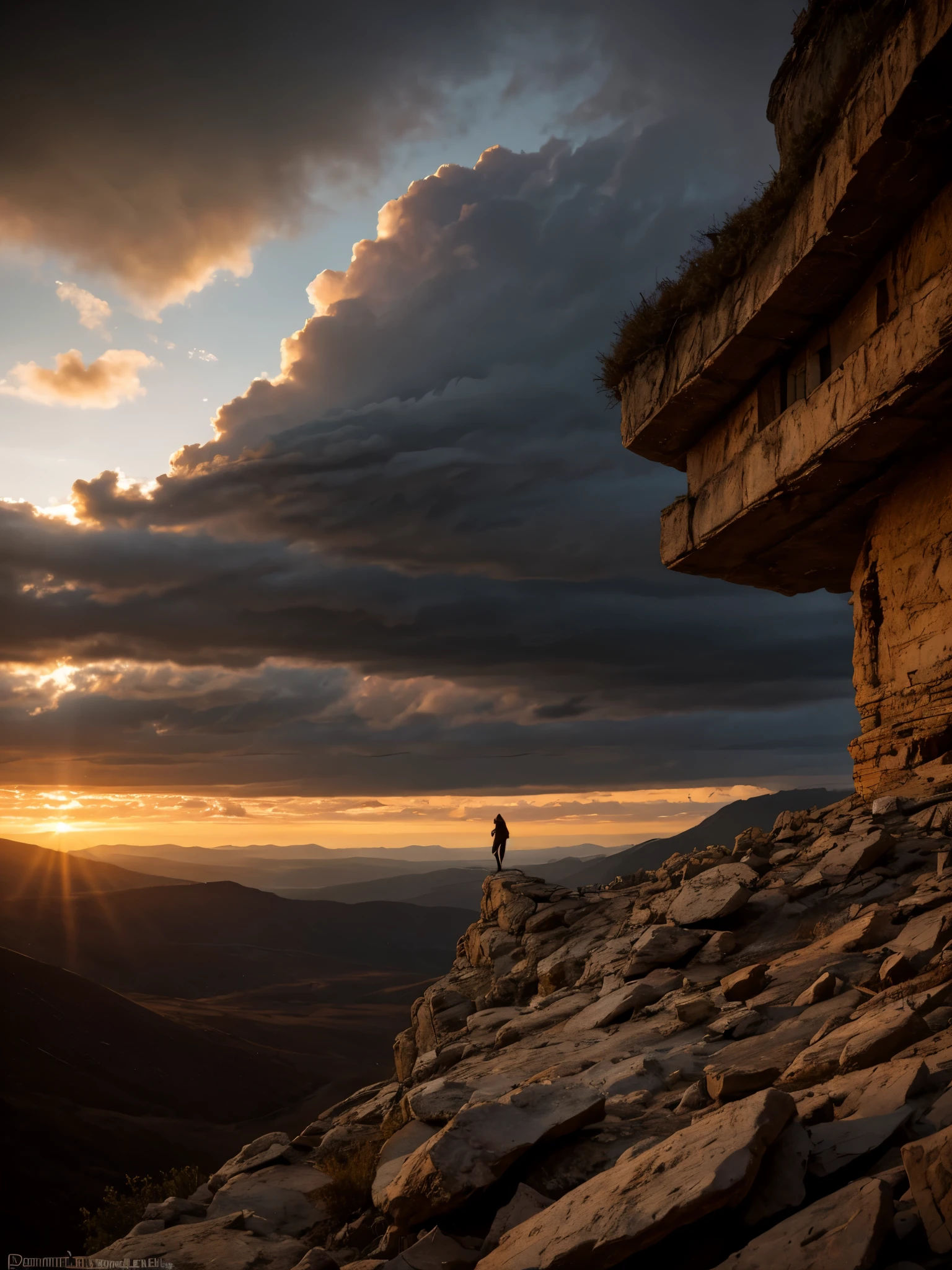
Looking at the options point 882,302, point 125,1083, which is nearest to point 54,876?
point 125,1083

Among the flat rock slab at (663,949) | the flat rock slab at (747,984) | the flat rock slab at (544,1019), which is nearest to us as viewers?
the flat rock slab at (747,984)

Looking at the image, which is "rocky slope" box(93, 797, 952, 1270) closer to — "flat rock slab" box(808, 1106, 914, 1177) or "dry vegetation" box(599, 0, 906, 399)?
"flat rock slab" box(808, 1106, 914, 1177)

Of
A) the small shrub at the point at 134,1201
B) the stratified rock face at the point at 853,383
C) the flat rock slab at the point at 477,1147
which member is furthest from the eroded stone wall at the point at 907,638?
the small shrub at the point at 134,1201

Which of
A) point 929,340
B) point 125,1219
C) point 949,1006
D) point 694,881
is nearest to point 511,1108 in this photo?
point 949,1006

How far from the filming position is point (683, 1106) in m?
5.27

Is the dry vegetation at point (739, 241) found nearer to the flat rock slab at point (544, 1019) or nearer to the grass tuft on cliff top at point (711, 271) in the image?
the grass tuft on cliff top at point (711, 271)

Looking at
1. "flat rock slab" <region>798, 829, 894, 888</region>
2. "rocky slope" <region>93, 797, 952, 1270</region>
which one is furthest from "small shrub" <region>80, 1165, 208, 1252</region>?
"flat rock slab" <region>798, 829, 894, 888</region>

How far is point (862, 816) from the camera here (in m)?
10.6

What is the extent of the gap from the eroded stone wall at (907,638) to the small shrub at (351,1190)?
25.3ft

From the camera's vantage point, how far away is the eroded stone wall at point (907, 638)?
443 inches

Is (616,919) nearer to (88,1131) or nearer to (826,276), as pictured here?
(826,276)

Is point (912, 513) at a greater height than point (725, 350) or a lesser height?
lesser

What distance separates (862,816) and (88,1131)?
5512 centimetres

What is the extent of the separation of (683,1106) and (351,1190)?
3302 millimetres
